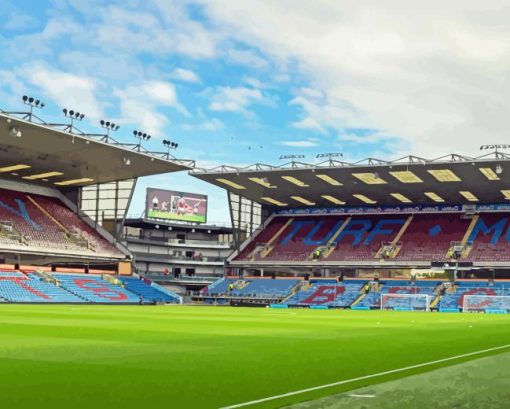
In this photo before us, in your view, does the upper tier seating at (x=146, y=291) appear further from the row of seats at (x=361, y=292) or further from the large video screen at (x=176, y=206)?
the large video screen at (x=176, y=206)

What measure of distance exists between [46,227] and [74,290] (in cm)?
1028

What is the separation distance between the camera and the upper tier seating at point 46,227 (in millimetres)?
63719

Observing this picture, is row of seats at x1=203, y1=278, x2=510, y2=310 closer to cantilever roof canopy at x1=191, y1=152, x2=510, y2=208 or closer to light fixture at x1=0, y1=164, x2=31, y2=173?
cantilever roof canopy at x1=191, y1=152, x2=510, y2=208

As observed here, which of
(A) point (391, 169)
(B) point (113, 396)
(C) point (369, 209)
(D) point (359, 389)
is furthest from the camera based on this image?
(C) point (369, 209)

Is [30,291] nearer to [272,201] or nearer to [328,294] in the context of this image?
[328,294]

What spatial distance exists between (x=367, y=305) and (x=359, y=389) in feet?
190

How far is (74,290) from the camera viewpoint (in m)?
60.3

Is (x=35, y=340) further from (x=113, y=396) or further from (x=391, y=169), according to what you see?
(x=391, y=169)

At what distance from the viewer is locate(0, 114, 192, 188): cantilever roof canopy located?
52.0m

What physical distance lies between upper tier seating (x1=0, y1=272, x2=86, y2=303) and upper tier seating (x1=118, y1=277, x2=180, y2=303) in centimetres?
1010

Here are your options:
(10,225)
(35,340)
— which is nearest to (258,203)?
(10,225)

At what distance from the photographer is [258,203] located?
278 feet

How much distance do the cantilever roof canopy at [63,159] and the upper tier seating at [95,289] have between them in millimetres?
10375

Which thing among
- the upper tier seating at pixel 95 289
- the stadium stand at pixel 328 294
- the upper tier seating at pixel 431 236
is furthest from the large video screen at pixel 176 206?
the upper tier seating at pixel 431 236
